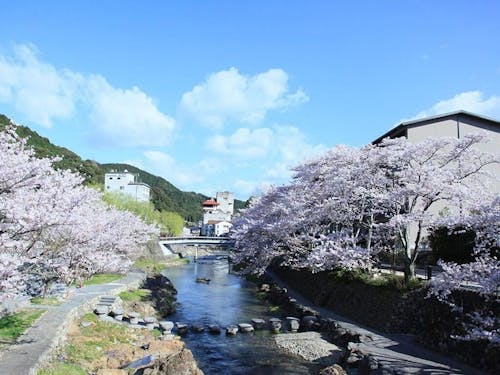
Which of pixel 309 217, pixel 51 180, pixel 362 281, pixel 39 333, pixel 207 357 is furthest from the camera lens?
pixel 309 217

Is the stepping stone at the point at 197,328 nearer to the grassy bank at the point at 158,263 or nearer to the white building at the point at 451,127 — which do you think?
the white building at the point at 451,127

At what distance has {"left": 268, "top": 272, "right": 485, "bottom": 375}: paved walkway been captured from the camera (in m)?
13.5

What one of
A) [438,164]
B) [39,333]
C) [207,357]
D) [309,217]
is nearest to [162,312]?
[207,357]

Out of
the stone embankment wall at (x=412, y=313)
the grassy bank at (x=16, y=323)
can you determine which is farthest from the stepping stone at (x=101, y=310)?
the stone embankment wall at (x=412, y=313)

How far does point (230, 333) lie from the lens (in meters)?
22.0

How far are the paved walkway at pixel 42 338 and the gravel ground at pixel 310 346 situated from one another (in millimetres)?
9411

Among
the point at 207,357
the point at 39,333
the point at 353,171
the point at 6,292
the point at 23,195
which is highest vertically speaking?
the point at 353,171

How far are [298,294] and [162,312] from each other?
10.9m

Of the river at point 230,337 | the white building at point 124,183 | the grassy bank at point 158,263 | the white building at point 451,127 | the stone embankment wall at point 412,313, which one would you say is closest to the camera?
the stone embankment wall at point 412,313

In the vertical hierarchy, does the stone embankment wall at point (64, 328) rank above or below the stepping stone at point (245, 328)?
above

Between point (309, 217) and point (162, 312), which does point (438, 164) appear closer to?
point (309, 217)

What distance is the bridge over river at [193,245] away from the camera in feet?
222

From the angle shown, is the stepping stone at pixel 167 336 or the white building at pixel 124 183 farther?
the white building at pixel 124 183

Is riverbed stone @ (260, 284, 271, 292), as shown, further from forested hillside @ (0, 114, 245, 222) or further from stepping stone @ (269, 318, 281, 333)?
forested hillside @ (0, 114, 245, 222)
